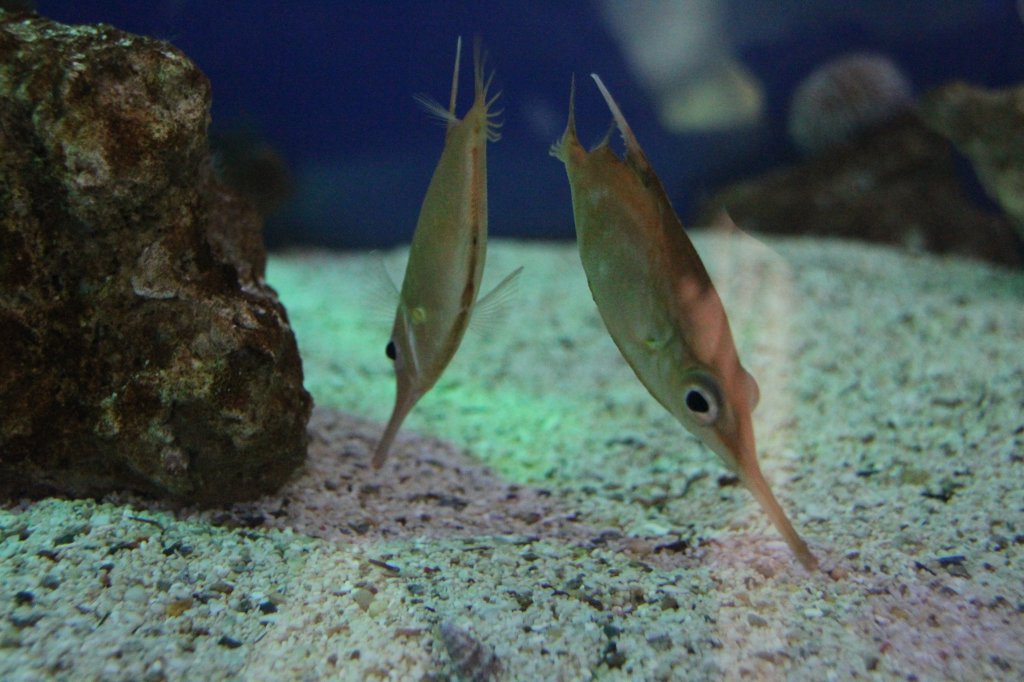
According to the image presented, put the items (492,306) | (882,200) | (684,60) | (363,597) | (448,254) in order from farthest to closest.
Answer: (882,200) < (684,60) < (492,306) < (448,254) < (363,597)

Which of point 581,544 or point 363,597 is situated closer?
point 363,597

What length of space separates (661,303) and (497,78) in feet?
17.2

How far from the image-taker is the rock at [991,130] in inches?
225

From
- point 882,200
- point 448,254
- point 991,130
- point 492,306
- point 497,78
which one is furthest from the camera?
point 882,200

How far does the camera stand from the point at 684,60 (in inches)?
286

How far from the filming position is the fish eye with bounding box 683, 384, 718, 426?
6.44 feet

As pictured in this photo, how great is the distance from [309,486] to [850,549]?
6.78 ft

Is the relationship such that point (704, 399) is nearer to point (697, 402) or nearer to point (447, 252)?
point (697, 402)

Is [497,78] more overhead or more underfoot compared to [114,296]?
more overhead

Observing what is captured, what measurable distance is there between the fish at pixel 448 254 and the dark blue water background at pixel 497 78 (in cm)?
320

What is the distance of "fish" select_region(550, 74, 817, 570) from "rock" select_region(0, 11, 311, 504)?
1.24m

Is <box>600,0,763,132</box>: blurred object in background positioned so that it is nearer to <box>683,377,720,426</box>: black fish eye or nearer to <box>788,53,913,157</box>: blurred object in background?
<box>788,53,913,157</box>: blurred object in background

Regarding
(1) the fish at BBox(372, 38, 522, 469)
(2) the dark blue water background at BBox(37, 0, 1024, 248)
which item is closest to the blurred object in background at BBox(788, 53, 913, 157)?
(2) the dark blue water background at BBox(37, 0, 1024, 248)

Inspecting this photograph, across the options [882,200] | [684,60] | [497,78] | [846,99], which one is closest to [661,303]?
[497,78]
